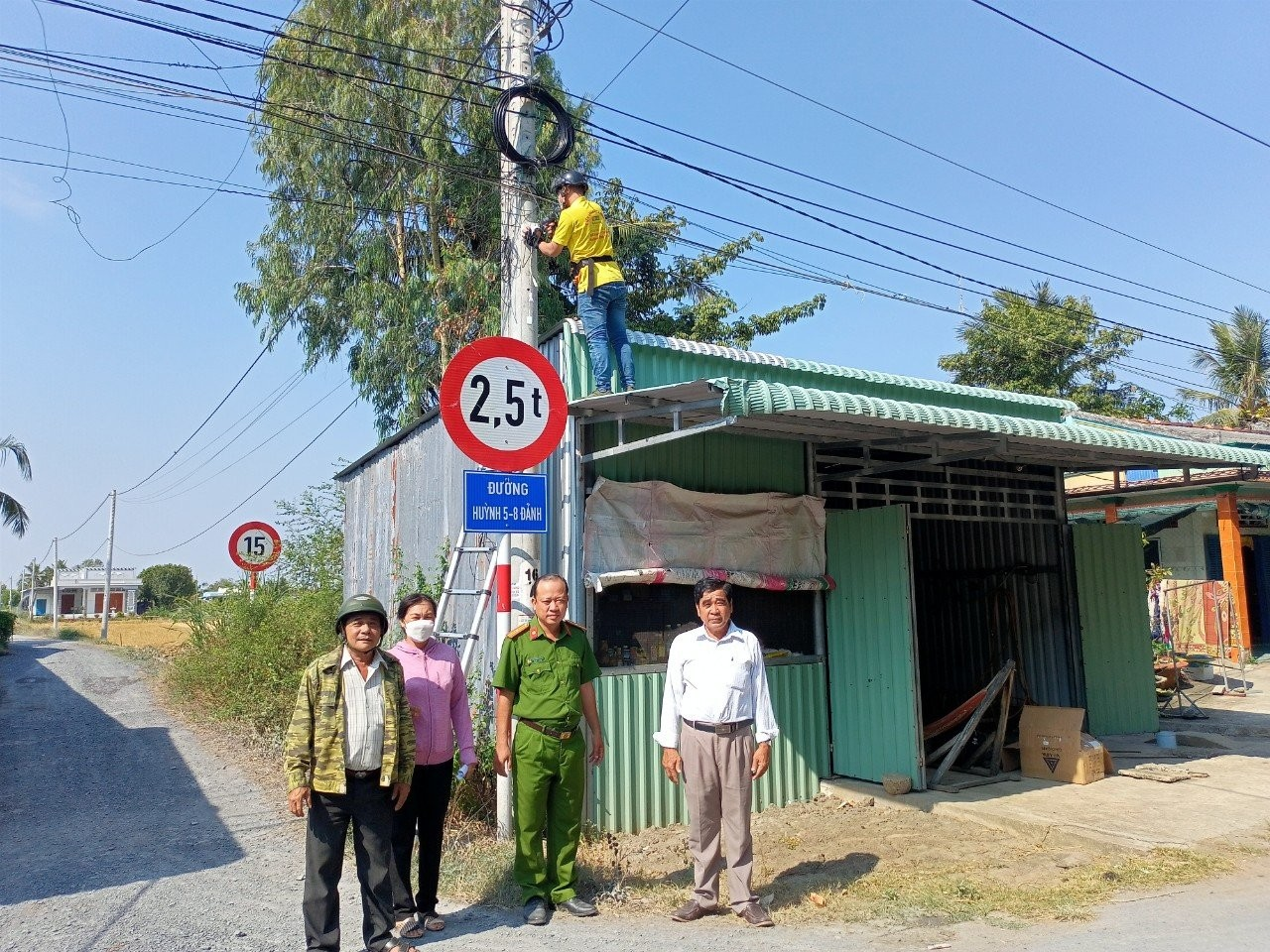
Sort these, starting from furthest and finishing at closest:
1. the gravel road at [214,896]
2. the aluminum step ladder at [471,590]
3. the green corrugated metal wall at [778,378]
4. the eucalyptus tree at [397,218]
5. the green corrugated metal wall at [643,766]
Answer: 1. the eucalyptus tree at [397,218]
2. the green corrugated metal wall at [778,378]
3. the green corrugated metal wall at [643,766]
4. the aluminum step ladder at [471,590]
5. the gravel road at [214,896]

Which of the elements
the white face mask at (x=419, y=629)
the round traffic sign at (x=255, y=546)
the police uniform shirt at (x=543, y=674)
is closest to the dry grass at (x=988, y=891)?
the police uniform shirt at (x=543, y=674)

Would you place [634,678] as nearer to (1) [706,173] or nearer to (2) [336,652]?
(2) [336,652]

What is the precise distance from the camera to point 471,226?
57.3ft

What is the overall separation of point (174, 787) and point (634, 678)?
4.22m

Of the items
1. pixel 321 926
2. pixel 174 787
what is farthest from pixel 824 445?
pixel 174 787

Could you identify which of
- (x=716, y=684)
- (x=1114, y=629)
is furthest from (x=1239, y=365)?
(x=716, y=684)

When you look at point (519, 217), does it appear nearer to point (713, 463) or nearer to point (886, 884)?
point (713, 463)

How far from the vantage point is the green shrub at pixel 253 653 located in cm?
1065

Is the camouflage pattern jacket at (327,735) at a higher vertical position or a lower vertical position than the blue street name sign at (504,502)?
lower

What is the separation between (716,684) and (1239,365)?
3277 centimetres

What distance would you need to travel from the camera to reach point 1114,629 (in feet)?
33.4

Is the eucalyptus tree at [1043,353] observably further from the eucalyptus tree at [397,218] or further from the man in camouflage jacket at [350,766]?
the man in camouflage jacket at [350,766]

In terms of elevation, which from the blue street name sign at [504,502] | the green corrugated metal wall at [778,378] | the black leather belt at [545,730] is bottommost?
→ the black leather belt at [545,730]

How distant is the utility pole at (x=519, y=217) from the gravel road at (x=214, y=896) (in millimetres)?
2189
